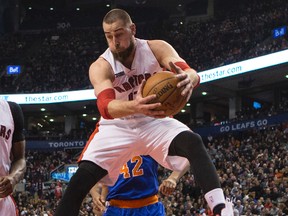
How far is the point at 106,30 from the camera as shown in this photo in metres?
4.40

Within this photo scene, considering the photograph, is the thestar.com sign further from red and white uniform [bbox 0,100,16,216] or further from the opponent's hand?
red and white uniform [bbox 0,100,16,216]

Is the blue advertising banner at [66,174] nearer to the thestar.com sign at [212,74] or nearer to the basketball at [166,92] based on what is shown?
the thestar.com sign at [212,74]

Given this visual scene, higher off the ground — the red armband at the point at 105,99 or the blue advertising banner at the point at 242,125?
the blue advertising banner at the point at 242,125

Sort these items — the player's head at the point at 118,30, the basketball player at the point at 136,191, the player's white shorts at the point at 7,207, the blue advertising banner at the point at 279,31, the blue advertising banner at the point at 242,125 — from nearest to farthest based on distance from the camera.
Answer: the player's white shorts at the point at 7,207 → the player's head at the point at 118,30 → the basketball player at the point at 136,191 → the blue advertising banner at the point at 242,125 → the blue advertising banner at the point at 279,31

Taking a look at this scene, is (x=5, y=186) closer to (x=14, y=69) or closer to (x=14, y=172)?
(x=14, y=172)

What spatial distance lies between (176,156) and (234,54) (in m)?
25.6

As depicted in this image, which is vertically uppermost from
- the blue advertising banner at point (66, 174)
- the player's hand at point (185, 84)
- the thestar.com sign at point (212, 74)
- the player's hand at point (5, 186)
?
the thestar.com sign at point (212, 74)

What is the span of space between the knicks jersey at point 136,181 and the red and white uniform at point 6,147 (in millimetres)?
1370

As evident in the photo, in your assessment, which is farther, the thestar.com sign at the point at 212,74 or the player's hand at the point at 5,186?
the thestar.com sign at the point at 212,74

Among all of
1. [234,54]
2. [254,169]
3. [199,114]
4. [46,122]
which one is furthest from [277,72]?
→ [46,122]

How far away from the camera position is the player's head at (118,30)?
437 cm

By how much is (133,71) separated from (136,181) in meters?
1.28

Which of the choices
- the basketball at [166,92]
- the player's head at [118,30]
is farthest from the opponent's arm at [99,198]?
the basketball at [166,92]

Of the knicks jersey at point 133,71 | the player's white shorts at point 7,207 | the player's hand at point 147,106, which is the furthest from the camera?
the knicks jersey at point 133,71
